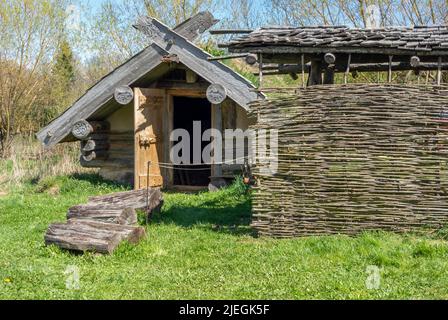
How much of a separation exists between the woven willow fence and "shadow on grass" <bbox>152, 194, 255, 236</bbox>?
2.89ft

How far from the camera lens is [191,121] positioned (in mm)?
17656

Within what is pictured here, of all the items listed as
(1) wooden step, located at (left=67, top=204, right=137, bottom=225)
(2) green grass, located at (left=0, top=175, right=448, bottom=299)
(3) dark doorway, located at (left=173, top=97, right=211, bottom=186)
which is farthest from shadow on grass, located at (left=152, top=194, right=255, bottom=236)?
(3) dark doorway, located at (left=173, top=97, right=211, bottom=186)

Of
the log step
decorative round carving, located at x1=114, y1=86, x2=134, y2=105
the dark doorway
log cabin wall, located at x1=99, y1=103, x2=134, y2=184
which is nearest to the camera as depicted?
the log step

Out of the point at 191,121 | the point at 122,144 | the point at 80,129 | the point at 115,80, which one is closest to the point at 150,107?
the point at 115,80

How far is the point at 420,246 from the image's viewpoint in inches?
314

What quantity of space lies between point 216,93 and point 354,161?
4539 millimetres

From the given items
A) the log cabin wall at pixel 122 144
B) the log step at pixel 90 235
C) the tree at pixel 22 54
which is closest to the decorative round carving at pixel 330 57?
the log step at pixel 90 235

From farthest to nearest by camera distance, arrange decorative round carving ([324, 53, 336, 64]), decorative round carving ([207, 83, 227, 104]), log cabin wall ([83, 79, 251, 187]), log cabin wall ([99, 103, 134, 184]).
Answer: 1. log cabin wall ([99, 103, 134, 184])
2. log cabin wall ([83, 79, 251, 187])
3. decorative round carving ([207, 83, 227, 104])
4. decorative round carving ([324, 53, 336, 64])

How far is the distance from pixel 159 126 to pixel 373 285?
28.4ft

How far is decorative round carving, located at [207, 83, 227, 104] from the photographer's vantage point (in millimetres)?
12945

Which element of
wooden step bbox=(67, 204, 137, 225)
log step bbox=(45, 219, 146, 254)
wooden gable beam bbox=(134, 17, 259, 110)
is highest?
wooden gable beam bbox=(134, 17, 259, 110)

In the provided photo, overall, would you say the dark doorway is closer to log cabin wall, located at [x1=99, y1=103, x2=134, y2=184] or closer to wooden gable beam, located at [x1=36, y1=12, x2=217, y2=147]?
log cabin wall, located at [x1=99, y1=103, x2=134, y2=184]
